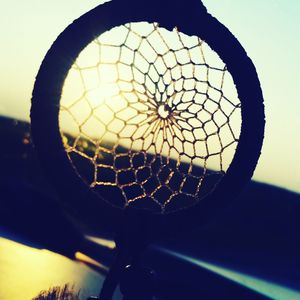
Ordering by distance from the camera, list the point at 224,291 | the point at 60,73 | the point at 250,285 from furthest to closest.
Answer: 1. the point at 250,285
2. the point at 224,291
3. the point at 60,73

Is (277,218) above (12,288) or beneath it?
above

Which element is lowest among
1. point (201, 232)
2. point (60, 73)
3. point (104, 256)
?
point (104, 256)

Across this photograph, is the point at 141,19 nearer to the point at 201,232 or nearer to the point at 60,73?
the point at 60,73

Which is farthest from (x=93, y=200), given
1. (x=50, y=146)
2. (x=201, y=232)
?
(x=201, y=232)

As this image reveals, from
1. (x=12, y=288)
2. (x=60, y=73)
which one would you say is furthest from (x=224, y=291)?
(x=60, y=73)

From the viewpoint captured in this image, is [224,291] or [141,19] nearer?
[141,19]

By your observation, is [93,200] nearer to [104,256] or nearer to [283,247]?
[104,256]

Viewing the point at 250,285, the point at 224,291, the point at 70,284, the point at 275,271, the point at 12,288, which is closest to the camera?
the point at 12,288
